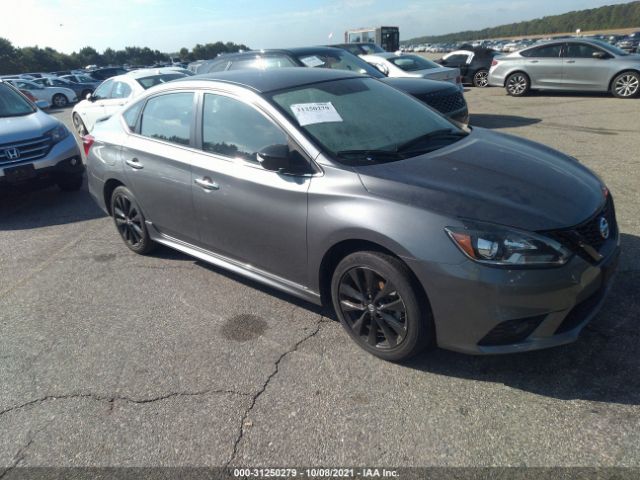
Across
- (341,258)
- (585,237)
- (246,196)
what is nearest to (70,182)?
(246,196)

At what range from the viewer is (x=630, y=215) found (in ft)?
15.3

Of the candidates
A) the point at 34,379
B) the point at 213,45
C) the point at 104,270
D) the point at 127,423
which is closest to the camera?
the point at 127,423

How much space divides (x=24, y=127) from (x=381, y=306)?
6.12 meters

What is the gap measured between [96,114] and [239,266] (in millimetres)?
8504

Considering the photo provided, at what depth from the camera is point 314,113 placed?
3.30 meters

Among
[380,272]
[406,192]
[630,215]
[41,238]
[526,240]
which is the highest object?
[406,192]

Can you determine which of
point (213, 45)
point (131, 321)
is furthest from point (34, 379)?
point (213, 45)

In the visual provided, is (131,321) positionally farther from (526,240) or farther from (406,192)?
(526,240)

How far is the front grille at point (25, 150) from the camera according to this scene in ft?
20.4

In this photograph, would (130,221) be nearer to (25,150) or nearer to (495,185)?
(25,150)

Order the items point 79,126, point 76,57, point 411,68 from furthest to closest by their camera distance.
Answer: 1. point 76,57
2. point 79,126
3. point 411,68

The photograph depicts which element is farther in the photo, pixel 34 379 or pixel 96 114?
pixel 96 114

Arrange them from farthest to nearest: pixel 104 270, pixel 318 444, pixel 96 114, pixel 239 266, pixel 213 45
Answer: pixel 213 45
pixel 96 114
pixel 104 270
pixel 239 266
pixel 318 444

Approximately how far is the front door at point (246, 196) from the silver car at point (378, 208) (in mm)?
11
